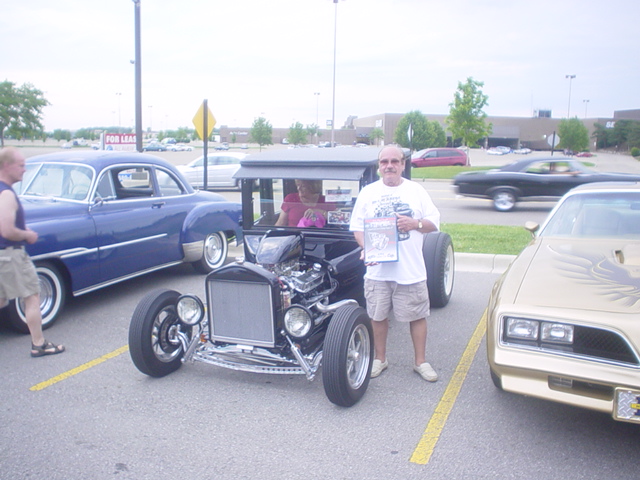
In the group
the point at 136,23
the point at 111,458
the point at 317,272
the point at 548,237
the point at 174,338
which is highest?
the point at 136,23

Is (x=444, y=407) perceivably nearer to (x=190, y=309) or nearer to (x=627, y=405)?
(x=627, y=405)

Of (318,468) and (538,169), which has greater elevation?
Result: (538,169)

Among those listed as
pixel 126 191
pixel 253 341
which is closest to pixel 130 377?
pixel 253 341

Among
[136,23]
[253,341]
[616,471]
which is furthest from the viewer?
[136,23]

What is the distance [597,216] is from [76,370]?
4.63 metres

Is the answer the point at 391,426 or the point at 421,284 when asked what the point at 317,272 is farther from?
the point at 391,426

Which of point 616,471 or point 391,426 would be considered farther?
point 391,426

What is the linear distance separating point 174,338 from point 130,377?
460 mm

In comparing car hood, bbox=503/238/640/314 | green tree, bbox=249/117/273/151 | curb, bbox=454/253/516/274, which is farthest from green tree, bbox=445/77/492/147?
car hood, bbox=503/238/640/314

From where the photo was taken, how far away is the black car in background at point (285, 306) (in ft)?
13.3

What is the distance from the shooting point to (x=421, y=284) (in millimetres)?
4312

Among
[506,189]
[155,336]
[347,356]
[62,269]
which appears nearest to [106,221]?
[62,269]

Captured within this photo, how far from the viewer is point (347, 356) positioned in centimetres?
390

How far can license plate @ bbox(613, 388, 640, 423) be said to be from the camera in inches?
119
